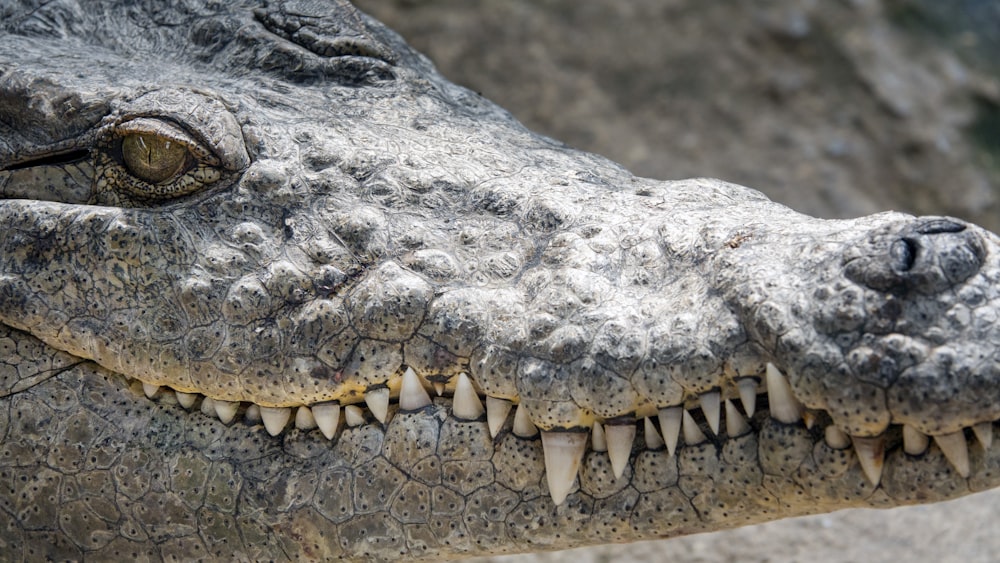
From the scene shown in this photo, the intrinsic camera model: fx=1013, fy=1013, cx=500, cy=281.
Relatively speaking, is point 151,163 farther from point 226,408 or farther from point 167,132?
point 226,408

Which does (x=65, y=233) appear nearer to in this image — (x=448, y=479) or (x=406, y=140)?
(x=406, y=140)

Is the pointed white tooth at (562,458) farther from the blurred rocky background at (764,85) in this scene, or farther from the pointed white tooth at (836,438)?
the blurred rocky background at (764,85)

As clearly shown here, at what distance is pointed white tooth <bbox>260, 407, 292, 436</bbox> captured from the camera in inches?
101

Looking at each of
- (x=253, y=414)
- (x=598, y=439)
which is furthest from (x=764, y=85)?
(x=253, y=414)

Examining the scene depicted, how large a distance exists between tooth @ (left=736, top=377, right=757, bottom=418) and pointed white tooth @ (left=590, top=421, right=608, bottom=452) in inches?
13.3

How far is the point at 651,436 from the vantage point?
2281 mm

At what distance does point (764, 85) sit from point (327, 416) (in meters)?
5.07

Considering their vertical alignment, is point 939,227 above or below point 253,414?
above

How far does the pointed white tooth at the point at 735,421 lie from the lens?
220 cm

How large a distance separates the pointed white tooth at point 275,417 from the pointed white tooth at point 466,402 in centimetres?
45

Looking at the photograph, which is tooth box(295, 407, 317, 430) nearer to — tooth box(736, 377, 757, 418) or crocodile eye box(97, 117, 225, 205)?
crocodile eye box(97, 117, 225, 205)

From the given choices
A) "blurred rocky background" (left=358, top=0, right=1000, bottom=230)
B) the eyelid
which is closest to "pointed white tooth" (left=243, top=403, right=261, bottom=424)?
the eyelid

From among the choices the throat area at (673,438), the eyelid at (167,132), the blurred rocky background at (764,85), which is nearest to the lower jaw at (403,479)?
the throat area at (673,438)

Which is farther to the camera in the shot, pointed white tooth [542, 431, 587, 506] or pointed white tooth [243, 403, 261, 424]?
pointed white tooth [243, 403, 261, 424]
